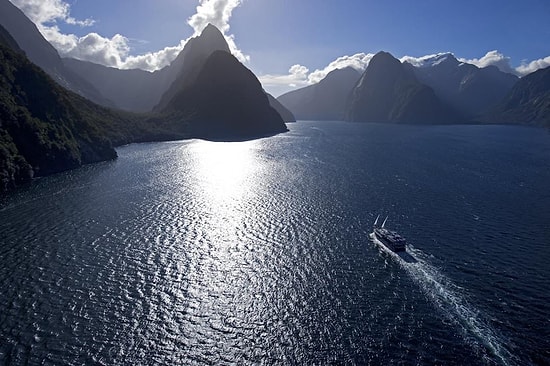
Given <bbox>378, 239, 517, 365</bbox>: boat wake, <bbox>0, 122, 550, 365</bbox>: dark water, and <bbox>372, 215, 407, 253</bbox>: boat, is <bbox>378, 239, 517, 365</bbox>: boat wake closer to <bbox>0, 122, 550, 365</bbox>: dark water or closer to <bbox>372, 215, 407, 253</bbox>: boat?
<bbox>0, 122, 550, 365</bbox>: dark water

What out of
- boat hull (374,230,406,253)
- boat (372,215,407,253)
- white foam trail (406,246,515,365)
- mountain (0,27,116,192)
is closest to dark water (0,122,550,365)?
white foam trail (406,246,515,365)

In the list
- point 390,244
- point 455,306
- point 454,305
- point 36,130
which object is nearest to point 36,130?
point 36,130

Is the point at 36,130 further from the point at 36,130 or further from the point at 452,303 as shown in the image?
the point at 452,303

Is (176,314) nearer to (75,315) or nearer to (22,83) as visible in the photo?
(75,315)

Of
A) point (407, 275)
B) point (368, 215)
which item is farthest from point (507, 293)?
point (368, 215)

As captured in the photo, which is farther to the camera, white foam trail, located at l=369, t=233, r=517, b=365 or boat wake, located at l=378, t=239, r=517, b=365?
white foam trail, located at l=369, t=233, r=517, b=365
